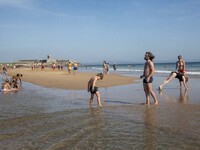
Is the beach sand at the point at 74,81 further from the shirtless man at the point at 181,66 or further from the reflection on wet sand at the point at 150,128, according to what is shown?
the reflection on wet sand at the point at 150,128

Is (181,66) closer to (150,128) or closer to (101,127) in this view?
(150,128)

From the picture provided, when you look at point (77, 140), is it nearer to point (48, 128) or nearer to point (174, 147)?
point (48, 128)

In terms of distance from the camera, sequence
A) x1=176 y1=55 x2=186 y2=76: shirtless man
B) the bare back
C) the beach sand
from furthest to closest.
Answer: the beach sand < x1=176 y1=55 x2=186 y2=76: shirtless man < the bare back

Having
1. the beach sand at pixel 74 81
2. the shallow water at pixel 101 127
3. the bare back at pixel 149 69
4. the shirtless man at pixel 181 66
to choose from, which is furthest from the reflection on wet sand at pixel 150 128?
the beach sand at pixel 74 81

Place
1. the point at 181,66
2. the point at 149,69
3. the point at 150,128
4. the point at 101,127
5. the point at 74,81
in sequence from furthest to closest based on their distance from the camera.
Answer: the point at 74,81 < the point at 181,66 < the point at 149,69 < the point at 101,127 < the point at 150,128

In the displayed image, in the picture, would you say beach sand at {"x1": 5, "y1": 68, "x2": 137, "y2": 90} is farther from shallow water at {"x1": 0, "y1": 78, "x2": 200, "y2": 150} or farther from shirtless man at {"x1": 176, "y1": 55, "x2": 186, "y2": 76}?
shallow water at {"x1": 0, "y1": 78, "x2": 200, "y2": 150}

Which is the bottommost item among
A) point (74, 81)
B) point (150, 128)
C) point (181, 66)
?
point (150, 128)

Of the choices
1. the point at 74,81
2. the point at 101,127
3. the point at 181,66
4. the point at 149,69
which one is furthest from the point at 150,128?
the point at 74,81

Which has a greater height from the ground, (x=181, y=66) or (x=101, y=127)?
(x=181, y=66)

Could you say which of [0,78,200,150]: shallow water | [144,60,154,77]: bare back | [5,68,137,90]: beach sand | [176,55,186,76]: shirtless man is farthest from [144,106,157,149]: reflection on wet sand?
[5,68,137,90]: beach sand

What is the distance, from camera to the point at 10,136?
6004 millimetres

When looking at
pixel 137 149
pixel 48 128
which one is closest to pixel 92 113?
pixel 48 128

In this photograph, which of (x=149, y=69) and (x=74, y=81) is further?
(x=74, y=81)

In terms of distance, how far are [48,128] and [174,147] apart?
3.03 m
